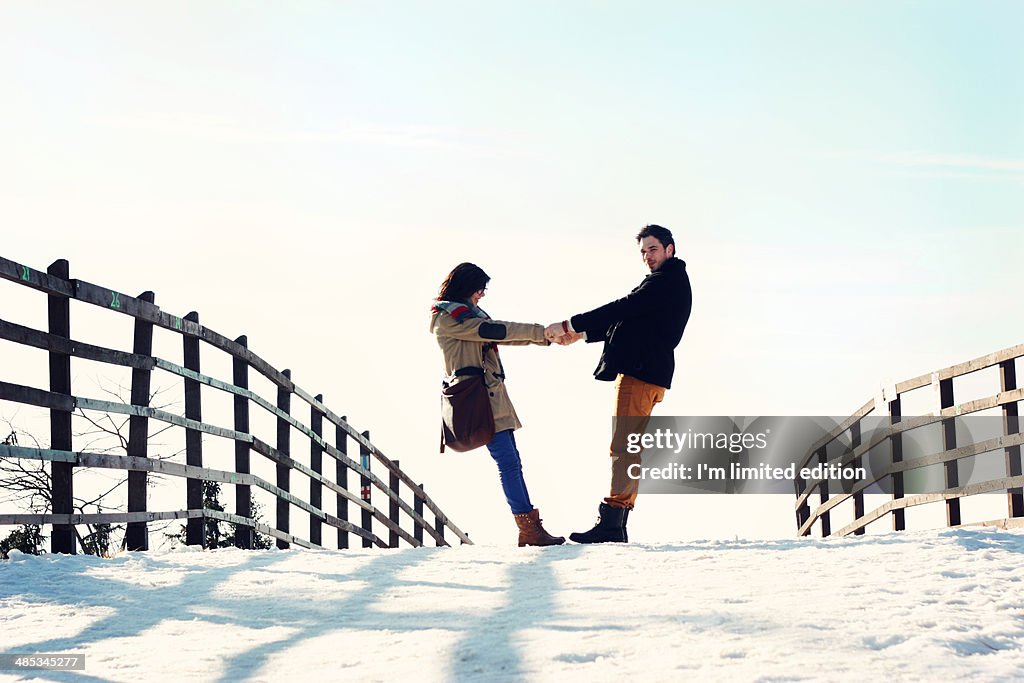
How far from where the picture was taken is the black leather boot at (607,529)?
6.95 metres

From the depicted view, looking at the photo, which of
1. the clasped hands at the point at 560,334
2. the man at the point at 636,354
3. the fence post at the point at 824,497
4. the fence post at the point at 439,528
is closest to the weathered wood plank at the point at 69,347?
the clasped hands at the point at 560,334

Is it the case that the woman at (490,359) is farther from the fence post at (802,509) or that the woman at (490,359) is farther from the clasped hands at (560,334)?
the fence post at (802,509)

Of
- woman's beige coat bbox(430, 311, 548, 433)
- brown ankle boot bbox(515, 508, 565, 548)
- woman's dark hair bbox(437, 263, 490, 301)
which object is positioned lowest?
brown ankle boot bbox(515, 508, 565, 548)

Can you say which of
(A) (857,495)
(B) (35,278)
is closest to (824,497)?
(A) (857,495)

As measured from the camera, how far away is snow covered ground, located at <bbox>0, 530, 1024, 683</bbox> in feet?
12.7

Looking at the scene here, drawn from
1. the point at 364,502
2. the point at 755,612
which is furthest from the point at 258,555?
the point at 364,502

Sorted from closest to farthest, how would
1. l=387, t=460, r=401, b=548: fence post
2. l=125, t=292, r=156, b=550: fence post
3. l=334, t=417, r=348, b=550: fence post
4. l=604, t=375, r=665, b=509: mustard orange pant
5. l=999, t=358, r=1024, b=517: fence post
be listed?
l=604, t=375, r=665, b=509: mustard orange pant < l=125, t=292, r=156, b=550: fence post < l=999, t=358, r=1024, b=517: fence post < l=334, t=417, r=348, b=550: fence post < l=387, t=460, r=401, b=548: fence post

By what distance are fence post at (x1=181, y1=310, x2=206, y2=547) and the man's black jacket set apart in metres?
3.31

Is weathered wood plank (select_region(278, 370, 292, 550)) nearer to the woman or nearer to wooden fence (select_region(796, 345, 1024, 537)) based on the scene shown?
the woman

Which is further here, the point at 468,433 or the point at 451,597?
the point at 468,433

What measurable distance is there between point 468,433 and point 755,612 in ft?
9.07

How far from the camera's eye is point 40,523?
6719 mm

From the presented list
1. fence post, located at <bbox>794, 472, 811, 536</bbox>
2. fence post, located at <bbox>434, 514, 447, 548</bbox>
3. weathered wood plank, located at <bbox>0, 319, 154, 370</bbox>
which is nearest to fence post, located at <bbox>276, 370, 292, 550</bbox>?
weathered wood plank, located at <bbox>0, 319, 154, 370</bbox>

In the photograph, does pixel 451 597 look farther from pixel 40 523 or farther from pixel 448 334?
pixel 40 523
